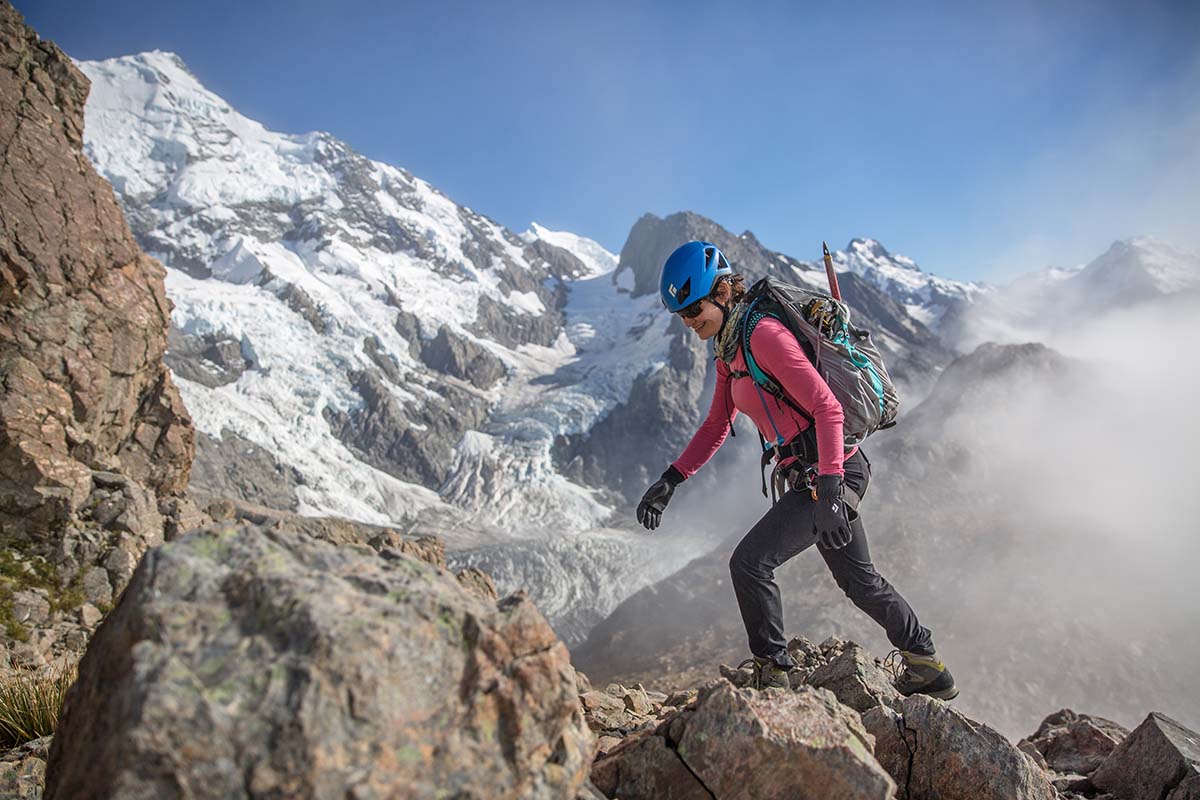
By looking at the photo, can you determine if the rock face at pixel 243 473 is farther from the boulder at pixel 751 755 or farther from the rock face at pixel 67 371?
the boulder at pixel 751 755

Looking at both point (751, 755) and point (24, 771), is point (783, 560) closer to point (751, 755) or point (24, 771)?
point (751, 755)

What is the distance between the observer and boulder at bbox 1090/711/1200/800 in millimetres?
4230

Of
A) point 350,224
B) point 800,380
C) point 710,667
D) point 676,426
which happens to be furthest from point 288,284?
point 800,380

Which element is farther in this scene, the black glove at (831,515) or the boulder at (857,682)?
the boulder at (857,682)

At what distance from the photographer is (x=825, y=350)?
14.9 ft

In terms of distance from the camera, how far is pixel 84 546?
11.5 metres

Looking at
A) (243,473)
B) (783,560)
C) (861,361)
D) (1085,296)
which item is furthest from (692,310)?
(1085,296)

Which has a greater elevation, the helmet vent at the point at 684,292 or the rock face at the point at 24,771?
the helmet vent at the point at 684,292

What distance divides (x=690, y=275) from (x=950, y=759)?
352 centimetres

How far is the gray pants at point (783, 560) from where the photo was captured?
4.49m

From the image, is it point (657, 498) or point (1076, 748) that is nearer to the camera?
point (657, 498)

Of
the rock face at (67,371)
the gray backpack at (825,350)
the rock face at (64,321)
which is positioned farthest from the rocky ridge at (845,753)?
the rock face at (64,321)

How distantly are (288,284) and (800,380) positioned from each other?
520ft

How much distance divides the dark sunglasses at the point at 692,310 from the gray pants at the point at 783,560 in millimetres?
1537
